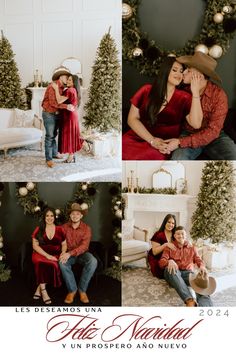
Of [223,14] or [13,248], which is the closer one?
[223,14]

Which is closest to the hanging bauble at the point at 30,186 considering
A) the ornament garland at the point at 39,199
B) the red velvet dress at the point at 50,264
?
the ornament garland at the point at 39,199

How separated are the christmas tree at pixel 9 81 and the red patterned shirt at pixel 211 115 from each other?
792 millimetres

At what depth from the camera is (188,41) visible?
6.58 ft

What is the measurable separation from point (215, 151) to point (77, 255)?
31.1 inches

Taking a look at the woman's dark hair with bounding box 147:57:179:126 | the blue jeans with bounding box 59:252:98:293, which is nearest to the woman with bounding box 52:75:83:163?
the woman's dark hair with bounding box 147:57:179:126

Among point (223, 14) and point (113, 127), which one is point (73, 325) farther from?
point (223, 14)

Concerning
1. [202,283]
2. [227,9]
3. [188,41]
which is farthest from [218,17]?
[202,283]

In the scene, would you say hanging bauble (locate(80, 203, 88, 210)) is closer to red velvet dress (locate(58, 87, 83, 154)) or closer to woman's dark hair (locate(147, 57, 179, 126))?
red velvet dress (locate(58, 87, 83, 154))

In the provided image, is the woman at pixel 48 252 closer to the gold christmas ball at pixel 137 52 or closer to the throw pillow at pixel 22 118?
the throw pillow at pixel 22 118

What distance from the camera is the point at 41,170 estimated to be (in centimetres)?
210

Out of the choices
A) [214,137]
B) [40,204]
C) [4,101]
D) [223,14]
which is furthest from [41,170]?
[223,14]

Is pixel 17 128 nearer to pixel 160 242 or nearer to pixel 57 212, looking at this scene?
pixel 57 212

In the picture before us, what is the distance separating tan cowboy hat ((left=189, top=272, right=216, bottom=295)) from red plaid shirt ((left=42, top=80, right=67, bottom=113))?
0.97m

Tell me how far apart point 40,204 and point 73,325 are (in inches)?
22.9
